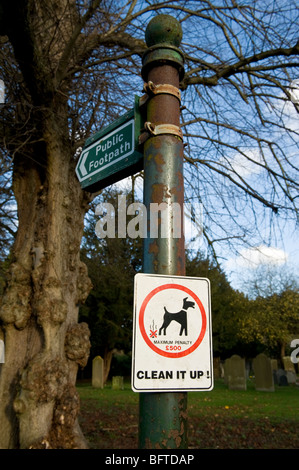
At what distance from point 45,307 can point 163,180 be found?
3286 millimetres

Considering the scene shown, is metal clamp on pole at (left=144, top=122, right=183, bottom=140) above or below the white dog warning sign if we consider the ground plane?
above

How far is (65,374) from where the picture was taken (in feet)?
14.3

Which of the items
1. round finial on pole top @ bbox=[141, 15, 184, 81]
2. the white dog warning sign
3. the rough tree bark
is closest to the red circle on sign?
the white dog warning sign

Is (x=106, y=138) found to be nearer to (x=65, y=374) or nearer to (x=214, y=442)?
(x=65, y=374)

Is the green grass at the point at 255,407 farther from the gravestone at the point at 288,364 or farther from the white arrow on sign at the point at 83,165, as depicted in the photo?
the gravestone at the point at 288,364

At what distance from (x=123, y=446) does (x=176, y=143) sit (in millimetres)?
5639

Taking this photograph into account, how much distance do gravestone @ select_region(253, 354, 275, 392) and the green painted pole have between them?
14824 millimetres

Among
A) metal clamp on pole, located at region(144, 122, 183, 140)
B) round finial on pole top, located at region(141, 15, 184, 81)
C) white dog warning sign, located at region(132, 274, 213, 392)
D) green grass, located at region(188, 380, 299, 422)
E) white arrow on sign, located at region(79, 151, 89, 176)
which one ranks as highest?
round finial on pole top, located at region(141, 15, 184, 81)

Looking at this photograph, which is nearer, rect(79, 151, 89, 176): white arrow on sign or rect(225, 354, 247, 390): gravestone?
rect(79, 151, 89, 176): white arrow on sign

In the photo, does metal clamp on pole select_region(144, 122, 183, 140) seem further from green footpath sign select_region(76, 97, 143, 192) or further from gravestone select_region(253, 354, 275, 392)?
gravestone select_region(253, 354, 275, 392)

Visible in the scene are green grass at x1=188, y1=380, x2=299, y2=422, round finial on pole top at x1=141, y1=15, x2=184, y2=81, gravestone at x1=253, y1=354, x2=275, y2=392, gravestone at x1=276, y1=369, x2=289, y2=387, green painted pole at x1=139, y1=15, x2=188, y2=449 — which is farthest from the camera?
gravestone at x1=276, y1=369, x2=289, y2=387

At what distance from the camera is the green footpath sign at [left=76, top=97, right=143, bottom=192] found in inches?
80.9

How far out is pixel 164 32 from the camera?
198 centimetres
